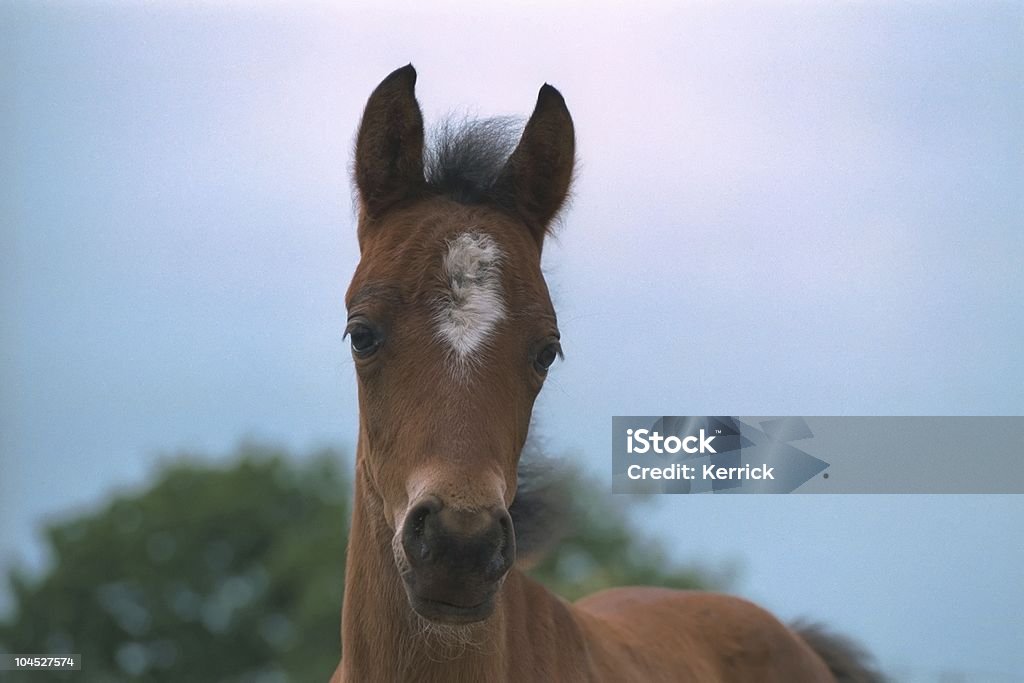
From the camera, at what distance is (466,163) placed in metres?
2.69

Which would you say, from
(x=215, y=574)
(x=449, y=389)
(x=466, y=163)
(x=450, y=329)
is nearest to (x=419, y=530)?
(x=449, y=389)

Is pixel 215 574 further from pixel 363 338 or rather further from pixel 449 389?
pixel 449 389

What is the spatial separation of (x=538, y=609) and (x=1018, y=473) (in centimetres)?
315

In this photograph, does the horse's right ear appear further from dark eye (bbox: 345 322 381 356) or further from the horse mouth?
the horse mouth

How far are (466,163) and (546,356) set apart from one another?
0.57m

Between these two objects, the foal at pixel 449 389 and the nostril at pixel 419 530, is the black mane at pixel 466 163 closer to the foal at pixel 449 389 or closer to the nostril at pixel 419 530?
the foal at pixel 449 389

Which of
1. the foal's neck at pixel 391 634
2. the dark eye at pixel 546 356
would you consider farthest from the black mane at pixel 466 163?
the foal's neck at pixel 391 634

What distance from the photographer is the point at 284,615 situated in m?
14.9

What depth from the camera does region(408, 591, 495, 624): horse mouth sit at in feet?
6.72

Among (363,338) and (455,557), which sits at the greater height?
(363,338)

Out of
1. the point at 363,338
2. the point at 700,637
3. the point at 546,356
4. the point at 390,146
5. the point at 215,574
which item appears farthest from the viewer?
the point at 215,574

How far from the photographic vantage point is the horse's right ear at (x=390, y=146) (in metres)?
2.58

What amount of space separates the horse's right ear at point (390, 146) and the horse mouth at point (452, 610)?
105 centimetres

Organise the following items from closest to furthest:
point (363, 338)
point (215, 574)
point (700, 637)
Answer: point (363, 338) → point (700, 637) → point (215, 574)
